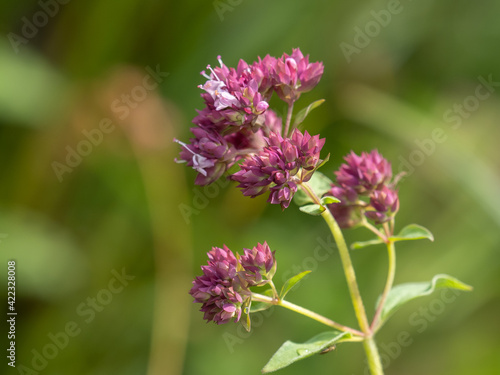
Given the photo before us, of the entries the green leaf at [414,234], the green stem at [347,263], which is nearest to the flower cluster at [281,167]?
the green stem at [347,263]

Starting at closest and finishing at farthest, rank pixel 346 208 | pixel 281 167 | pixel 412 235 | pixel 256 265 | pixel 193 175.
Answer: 1. pixel 281 167
2. pixel 256 265
3. pixel 412 235
4. pixel 346 208
5. pixel 193 175

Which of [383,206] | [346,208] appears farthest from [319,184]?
[383,206]

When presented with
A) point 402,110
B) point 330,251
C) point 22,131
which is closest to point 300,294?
point 330,251

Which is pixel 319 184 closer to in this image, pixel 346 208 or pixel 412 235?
pixel 346 208

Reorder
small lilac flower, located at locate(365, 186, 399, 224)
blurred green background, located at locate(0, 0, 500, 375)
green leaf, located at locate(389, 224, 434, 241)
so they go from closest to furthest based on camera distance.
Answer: green leaf, located at locate(389, 224, 434, 241) → small lilac flower, located at locate(365, 186, 399, 224) → blurred green background, located at locate(0, 0, 500, 375)

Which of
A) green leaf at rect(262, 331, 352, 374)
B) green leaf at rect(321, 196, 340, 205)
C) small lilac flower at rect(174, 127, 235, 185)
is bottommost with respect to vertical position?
green leaf at rect(262, 331, 352, 374)

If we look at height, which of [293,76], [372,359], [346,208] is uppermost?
[293,76]

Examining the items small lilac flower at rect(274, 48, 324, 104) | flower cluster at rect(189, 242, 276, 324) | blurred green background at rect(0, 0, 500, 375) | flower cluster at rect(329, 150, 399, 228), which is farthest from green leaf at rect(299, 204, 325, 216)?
blurred green background at rect(0, 0, 500, 375)

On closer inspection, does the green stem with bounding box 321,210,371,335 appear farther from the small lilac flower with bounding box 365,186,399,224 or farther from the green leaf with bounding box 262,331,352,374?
the small lilac flower with bounding box 365,186,399,224
